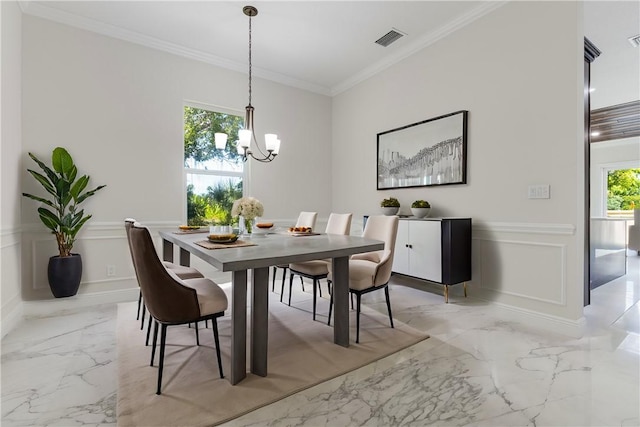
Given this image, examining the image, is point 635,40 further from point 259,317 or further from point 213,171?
point 213,171

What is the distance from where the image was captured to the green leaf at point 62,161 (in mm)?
2979

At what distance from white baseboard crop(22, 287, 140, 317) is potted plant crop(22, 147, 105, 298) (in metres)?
0.12

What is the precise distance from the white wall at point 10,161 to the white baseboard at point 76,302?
0.38ft

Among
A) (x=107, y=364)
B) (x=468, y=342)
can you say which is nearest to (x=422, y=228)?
(x=468, y=342)

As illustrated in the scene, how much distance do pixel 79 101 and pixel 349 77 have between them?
343 centimetres

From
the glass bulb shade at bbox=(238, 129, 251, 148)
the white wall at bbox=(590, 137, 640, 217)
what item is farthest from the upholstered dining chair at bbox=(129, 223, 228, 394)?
the white wall at bbox=(590, 137, 640, 217)

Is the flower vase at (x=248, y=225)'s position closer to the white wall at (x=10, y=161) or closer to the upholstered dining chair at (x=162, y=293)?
the upholstered dining chair at (x=162, y=293)

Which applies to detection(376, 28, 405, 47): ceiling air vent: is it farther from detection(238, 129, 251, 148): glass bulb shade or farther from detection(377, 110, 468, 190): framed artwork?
detection(238, 129, 251, 148): glass bulb shade

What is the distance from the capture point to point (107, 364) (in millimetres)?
1944

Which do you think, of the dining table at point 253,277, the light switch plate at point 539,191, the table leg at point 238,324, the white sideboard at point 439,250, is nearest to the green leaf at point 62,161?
the dining table at point 253,277

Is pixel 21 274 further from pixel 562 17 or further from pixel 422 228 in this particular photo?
pixel 562 17

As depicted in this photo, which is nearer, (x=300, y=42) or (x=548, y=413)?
(x=548, y=413)

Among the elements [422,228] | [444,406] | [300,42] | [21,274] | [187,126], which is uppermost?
[300,42]

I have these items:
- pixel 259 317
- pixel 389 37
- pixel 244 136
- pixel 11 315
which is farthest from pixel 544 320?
pixel 11 315
